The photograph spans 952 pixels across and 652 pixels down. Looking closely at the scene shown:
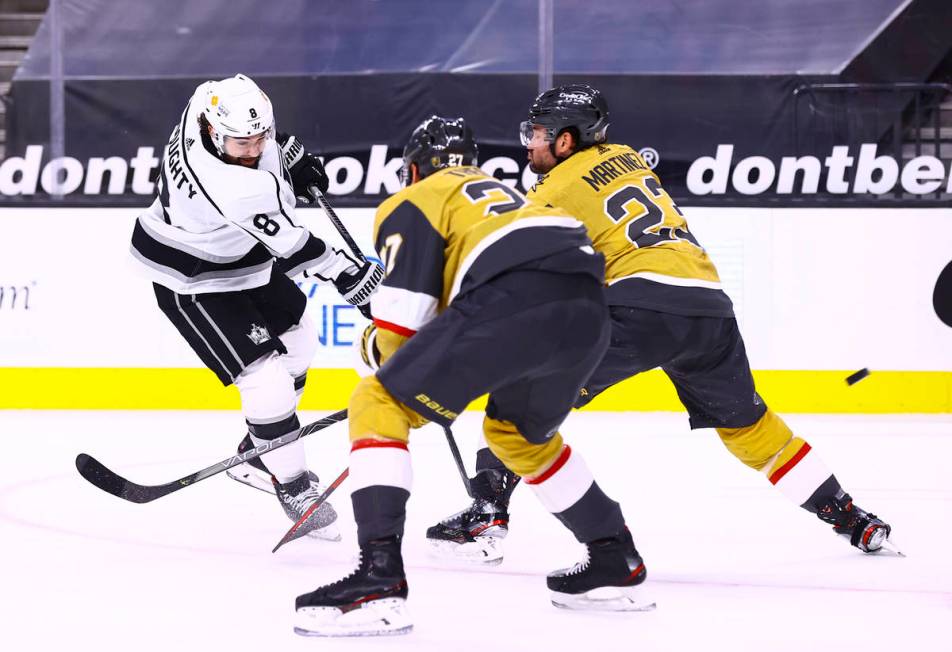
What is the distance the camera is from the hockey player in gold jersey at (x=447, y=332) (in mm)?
2049

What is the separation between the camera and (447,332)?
204 centimetres

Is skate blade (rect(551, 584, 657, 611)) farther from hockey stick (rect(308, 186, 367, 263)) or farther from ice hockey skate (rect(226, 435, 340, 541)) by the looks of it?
hockey stick (rect(308, 186, 367, 263))

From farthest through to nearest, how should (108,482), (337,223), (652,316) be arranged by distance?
(337,223)
(108,482)
(652,316)

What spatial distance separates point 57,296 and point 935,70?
13.8 feet

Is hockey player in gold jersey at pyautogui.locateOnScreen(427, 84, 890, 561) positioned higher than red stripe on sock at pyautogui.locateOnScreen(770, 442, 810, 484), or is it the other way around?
hockey player in gold jersey at pyautogui.locateOnScreen(427, 84, 890, 561)

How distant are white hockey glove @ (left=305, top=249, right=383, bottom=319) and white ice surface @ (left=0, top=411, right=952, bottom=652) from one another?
0.61 metres

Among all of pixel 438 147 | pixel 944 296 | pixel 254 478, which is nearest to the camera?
pixel 438 147

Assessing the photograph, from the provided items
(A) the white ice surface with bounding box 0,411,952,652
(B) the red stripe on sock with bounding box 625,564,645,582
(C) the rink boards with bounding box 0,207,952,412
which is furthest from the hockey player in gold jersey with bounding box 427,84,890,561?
(C) the rink boards with bounding box 0,207,952,412

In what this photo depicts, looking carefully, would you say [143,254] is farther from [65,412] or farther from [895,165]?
[895,165]

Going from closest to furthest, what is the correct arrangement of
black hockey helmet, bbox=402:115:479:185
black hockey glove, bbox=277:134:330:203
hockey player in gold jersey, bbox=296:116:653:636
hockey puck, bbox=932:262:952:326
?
1. hockey player in gold jersey, bbox=296:116:653:636
2. black hockey helmet, bbox=402:115:479:185
3. black hockey glove, bbox=277:134:330:203
4. hockey puck, bbox=932:262:952:326

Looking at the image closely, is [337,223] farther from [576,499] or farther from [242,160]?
[576,499]

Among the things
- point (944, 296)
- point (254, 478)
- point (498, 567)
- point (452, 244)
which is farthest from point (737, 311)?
point (452, 244)

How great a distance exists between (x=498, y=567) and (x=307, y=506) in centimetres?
58

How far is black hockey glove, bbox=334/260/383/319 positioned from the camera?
2945mm
